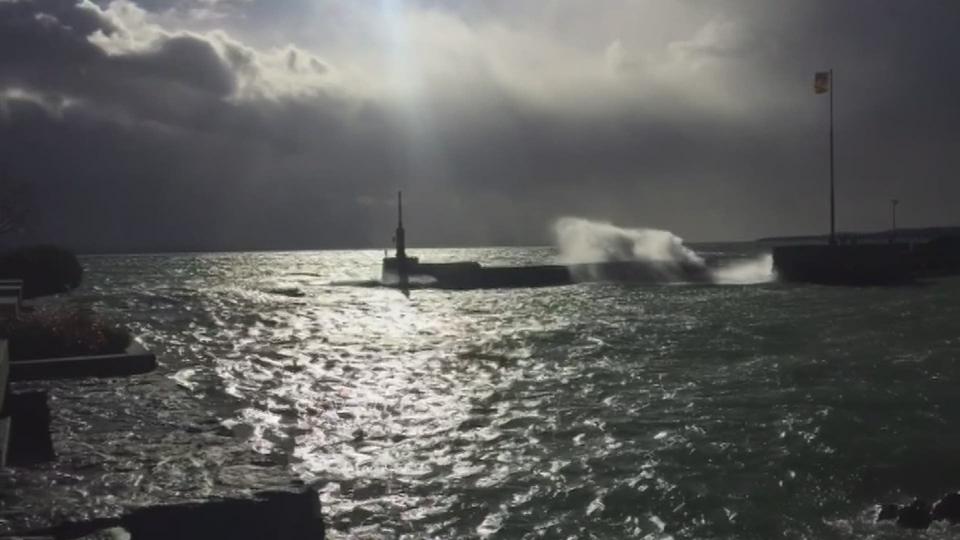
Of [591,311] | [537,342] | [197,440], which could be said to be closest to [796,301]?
[591,311]

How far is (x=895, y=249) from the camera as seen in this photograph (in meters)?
69.6

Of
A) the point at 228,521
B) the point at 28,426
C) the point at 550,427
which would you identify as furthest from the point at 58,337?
the point at 228,521

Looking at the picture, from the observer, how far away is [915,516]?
10625 millimetres

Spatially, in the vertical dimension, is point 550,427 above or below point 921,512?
above

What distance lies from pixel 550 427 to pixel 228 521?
8706 millimetres

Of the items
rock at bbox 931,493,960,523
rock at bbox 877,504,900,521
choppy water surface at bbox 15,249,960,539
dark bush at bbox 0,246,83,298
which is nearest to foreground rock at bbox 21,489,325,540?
choppy water surface at bbox 15,249,960,539

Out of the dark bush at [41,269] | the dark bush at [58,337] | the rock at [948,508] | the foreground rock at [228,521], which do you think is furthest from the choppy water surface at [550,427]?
the dark bush at [41,269]

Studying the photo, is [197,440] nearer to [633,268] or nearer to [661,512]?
[661,512]

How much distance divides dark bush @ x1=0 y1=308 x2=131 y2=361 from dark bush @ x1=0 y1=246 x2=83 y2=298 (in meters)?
35.8

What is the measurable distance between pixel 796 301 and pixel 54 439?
4503cm

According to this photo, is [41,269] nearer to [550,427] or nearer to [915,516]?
[550,427]

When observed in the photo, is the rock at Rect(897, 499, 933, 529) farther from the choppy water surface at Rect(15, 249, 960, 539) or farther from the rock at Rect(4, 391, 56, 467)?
the rock at Rect(4, 391, 56, 467)

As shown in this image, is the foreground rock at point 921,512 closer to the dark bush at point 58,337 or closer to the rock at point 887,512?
the rock at point 887,512

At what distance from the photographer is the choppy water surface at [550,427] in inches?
401
